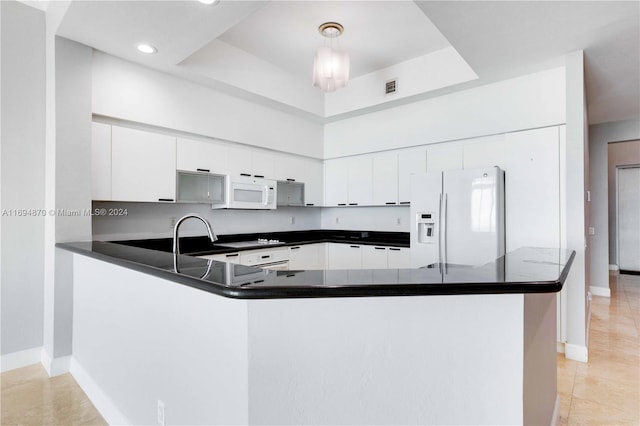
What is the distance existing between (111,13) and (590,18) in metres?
3.23

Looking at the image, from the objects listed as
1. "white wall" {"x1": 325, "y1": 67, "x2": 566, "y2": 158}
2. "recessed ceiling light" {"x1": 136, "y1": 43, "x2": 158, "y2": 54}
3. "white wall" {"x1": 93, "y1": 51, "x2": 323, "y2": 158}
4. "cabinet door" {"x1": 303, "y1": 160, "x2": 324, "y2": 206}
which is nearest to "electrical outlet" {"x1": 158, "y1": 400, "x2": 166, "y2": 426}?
"white wall" {"x1": 93, "y1": 51, "x2": 323, "y2": 158}

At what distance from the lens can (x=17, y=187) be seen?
2.61 metres

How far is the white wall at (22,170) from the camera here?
102 inches

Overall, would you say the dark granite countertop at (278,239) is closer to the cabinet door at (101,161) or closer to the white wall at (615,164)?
the cabinet door at (101,161)

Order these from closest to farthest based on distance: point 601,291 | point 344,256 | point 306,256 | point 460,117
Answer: point 460,117 → point 306,256 → point 344,256 → point 601,291

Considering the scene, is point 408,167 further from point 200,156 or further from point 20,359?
point 20,359

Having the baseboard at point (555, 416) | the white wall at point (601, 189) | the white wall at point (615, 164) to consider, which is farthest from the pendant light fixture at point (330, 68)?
the white wall at point (615, 164)

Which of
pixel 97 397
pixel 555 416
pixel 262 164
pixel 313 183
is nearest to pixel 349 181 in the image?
pixel 313 183

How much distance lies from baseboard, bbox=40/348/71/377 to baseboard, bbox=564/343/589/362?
4117mm

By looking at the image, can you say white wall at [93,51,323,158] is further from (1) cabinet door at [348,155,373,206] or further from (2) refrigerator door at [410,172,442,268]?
(2) refrigerator door at [410,172,442,268]

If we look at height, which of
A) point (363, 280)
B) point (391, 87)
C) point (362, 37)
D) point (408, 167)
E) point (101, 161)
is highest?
point (362, 37)

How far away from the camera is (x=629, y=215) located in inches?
245

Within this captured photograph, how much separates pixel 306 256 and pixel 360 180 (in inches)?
51.0

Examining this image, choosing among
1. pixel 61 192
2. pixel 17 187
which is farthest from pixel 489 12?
pixel 17 187
